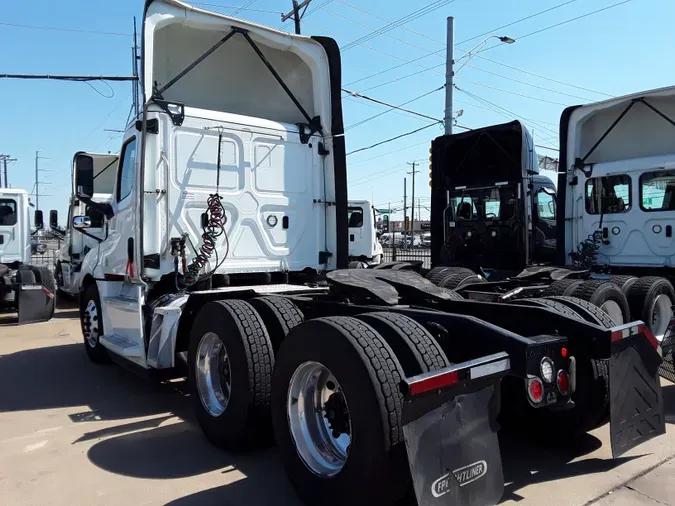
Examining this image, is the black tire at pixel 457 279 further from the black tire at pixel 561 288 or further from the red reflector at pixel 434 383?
the red reflector at pixel 434 383

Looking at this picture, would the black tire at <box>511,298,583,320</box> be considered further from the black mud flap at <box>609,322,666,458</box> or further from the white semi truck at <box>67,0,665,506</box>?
the black mud flap at <box>609,322,666,458</box>

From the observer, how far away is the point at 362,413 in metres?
2.91

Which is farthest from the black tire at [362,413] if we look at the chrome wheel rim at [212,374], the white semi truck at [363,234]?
the white semi truck at [363,234]

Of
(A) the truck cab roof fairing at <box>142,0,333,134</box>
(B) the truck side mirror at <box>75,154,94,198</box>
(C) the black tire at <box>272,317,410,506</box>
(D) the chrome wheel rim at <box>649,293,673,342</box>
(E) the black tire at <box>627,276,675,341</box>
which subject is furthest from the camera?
(D) the chrome wheel rim at <box>649,293,673,342</box>

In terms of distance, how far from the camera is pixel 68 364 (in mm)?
7723

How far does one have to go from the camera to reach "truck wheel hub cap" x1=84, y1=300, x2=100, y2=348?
721 centimetres

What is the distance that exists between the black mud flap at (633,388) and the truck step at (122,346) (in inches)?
164

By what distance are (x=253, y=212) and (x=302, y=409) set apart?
297cm

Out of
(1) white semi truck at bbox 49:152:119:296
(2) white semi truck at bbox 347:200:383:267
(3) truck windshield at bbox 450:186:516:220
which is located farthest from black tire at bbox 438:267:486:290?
(2) white semi truck at bbox 347:200:383:267

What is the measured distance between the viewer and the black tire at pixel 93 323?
7044mm

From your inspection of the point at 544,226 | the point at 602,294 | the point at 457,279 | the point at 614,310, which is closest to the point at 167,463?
the point at 457,279

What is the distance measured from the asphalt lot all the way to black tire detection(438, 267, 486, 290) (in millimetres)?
2385

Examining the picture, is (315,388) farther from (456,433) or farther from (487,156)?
(487,156)

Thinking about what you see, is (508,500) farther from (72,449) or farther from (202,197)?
(202,197)
